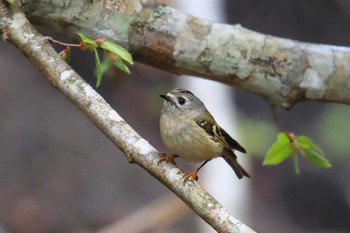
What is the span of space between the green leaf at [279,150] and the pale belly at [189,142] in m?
0.28

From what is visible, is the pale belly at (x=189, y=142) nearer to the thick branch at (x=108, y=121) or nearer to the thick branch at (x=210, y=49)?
the thick branch at (x=210, y=49)

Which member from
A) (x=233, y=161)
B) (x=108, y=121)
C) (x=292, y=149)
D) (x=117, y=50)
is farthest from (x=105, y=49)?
(x=292, y=149)

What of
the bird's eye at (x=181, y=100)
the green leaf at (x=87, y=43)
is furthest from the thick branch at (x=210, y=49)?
the green leaf at (x=87, y=43)

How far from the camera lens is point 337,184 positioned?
8.77 metres

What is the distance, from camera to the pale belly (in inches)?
157

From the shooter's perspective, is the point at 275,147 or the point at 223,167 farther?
the point at 223,167

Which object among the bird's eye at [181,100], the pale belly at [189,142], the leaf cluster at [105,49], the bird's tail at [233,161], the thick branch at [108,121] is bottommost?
the bird's tail at [233,161]

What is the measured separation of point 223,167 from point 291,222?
2827mm

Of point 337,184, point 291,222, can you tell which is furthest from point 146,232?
point 337,184

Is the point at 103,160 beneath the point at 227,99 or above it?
beneath

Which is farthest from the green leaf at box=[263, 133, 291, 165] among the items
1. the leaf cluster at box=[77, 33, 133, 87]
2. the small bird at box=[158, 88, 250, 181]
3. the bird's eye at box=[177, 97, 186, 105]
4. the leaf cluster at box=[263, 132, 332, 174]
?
the leaf cluster at box=[77, 33, 133, 87]

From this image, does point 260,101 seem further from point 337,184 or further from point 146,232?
point 146,232

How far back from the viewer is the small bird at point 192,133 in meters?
4.00

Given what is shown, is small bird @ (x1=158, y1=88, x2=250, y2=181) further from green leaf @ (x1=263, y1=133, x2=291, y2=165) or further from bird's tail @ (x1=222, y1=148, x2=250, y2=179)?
green leaf @ (x1=263, y1=133, x2=291, y2=165)
